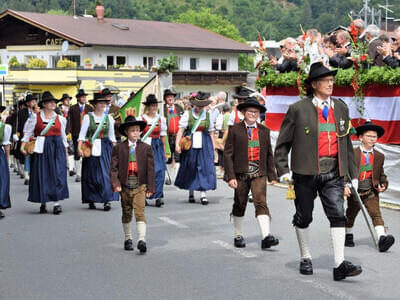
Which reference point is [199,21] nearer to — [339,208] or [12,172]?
[12,172]

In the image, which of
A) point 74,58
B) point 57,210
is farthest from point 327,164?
point 74,58

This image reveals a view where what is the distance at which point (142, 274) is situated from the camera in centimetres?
762

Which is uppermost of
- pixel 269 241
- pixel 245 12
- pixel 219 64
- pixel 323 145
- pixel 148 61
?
pixel 245 12

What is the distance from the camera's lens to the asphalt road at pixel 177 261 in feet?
22.5

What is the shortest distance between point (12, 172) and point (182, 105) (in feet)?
17.3

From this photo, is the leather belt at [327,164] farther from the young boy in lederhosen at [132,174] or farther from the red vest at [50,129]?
the red vest at [50,129]

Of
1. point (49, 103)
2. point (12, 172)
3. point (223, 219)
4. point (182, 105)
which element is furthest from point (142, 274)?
point (182, 105)

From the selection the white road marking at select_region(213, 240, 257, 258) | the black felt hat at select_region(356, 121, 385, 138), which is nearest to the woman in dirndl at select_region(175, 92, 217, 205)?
the white road marking at select_region(213, 240, 257, 258)

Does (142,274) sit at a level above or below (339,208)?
below

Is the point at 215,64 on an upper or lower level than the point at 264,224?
upper

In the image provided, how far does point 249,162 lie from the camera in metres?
8.90

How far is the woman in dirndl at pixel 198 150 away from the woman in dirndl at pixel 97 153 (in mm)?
1305

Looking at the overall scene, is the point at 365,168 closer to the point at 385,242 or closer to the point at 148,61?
the point at 385,242

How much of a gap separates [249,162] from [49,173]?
4639 millimetres
